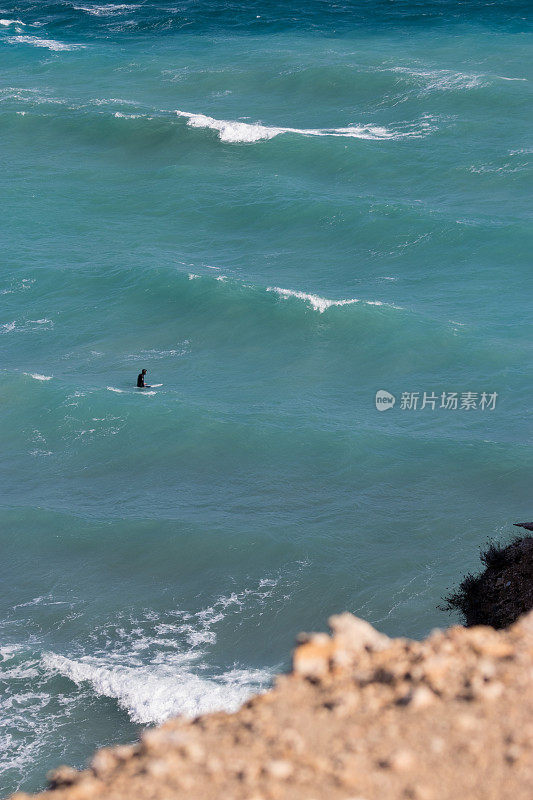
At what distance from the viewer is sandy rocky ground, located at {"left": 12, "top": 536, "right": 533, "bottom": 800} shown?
8.24m

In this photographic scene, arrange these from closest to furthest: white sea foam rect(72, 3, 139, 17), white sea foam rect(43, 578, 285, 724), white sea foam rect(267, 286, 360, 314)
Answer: white sea foam rect(43, 578, 285, 724)
white sea foam rect(267, 286, 360, 314)
white sea foam rect(72, 3, 139, 17)

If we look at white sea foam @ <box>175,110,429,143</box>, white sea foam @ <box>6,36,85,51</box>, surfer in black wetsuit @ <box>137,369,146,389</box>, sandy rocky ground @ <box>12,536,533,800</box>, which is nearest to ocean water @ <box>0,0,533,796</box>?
white sea foam @ <box>175,110,429,143</box>

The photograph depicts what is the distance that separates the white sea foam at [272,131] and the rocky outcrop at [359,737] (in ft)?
149

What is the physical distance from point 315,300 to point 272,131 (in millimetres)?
18853

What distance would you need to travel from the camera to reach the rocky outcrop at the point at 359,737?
8.24 metres

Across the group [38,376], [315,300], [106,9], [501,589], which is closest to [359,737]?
[501,589]

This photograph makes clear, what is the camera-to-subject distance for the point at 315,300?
123 feet

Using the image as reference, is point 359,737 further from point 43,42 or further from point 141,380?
point 43,42

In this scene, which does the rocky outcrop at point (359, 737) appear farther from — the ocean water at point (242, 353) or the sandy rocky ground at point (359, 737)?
the ocean water at point (242, 353)

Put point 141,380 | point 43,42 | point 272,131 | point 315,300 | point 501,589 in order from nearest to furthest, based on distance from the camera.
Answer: point 501,589, point 141,380, point 315,300, point 272,131, point 43,42

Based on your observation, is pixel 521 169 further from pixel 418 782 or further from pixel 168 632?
pixel 418 782

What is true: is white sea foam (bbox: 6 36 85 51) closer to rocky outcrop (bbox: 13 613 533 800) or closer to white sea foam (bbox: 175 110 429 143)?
white sea foam (bbox: 175 110 429 143)

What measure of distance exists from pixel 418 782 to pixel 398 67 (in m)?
57.3

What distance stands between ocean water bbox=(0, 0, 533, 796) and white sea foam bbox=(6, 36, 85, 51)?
2.29 m
